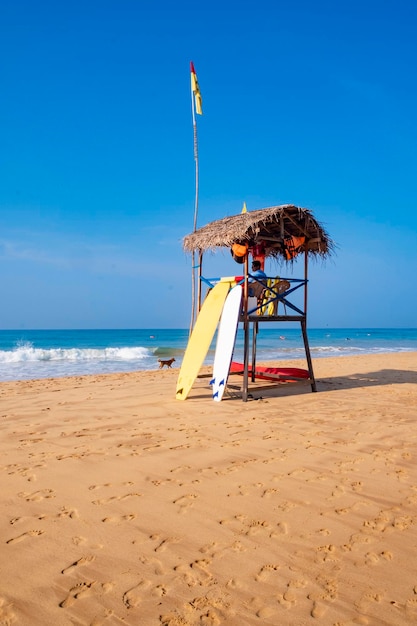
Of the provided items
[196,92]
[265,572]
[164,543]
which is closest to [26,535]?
[164,543]

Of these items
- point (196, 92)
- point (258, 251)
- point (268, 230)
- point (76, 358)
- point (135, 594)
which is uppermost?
point (196, 92)

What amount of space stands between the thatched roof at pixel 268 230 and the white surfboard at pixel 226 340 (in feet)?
3.52

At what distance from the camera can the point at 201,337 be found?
8086 mm

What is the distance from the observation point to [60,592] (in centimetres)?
225

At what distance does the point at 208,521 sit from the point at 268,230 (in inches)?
281

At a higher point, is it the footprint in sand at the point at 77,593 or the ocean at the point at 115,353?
the footprint in sand at the point at 77,593

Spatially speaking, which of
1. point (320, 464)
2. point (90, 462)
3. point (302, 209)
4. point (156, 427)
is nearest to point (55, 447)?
point (90, 462)

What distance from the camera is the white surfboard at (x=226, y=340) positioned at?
24.6 feet

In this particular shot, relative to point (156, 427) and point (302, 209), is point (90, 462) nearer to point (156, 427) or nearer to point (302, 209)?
point (156, 427)

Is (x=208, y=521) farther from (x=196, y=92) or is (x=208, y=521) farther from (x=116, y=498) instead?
(x=196, y=92)

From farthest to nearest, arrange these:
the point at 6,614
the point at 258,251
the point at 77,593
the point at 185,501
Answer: the point at 258,251
the point at 185,501
the point at 77,593
the point at 6,614

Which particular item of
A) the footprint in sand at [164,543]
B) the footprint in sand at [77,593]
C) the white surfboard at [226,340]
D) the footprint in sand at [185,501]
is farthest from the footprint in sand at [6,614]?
the white surfboard at [226,340]

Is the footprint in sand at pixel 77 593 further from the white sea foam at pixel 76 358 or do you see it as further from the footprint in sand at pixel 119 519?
the white sea foam at pixel 76 358

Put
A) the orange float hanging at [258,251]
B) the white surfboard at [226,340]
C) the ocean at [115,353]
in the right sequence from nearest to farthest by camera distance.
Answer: the white surfboard at [226,340] → the orange float hanging at [258,251] → the ocean at [115,353]
